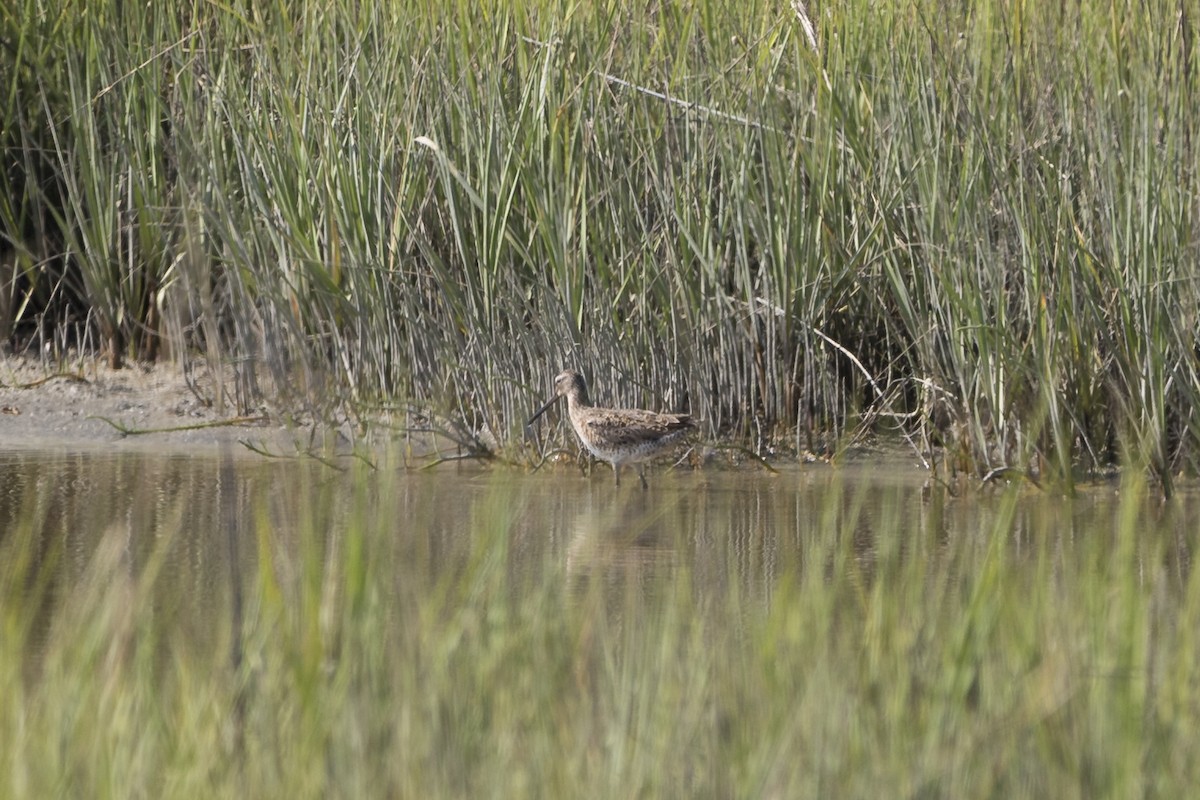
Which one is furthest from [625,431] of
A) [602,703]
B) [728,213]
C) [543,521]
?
[602,703]

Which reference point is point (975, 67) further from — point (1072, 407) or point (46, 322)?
point (46, 322)

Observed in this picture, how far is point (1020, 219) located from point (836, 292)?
3.06 feet

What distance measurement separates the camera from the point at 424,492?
623cm

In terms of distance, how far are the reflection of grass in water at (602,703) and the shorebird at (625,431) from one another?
242 cm

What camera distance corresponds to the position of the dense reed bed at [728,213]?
5.97m

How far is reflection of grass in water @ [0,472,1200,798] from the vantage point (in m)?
2.93

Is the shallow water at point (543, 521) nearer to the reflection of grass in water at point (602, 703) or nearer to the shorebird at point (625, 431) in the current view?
the shorebird at point (625, 431)

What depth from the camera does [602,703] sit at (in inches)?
131

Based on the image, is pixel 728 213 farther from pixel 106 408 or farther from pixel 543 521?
pixel 106 408

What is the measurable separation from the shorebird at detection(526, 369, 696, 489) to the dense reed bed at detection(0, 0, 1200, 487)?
1.20 ft

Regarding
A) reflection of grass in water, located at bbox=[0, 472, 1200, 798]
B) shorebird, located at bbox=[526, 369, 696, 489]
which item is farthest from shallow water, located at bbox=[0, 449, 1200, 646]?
reflection of grass in water, located at bbox=[0, 472, 1200, 798]

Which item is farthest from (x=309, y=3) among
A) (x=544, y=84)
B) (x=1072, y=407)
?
(x=1072, y=407)

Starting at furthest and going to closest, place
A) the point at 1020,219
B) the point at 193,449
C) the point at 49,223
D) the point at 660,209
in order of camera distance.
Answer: the point at 49,223 < the point at 193,449 < the point at 660,209 < the point at 1020,219

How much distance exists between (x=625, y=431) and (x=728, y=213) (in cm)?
86
